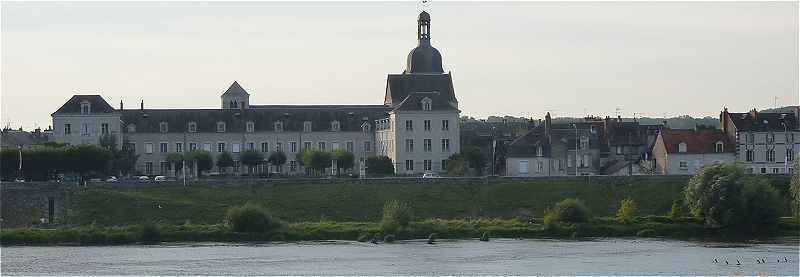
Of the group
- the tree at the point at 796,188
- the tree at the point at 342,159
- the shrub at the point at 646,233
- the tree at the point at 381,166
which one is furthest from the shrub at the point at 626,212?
the tree at the point at 342,159

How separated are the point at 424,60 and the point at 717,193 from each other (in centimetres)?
4335

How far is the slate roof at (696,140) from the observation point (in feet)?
346

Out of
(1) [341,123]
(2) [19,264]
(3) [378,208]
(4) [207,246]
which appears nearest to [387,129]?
(1) [341,123]

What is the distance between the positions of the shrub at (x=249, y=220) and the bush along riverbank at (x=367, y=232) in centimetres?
30

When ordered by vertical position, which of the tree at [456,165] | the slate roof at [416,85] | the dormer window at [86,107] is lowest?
the tree at [456,165]

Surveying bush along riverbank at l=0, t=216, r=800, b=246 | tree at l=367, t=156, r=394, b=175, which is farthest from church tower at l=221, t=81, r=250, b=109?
bush along riverbank at l=0, t=216, r=800, b=246

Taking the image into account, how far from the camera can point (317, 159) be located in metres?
108

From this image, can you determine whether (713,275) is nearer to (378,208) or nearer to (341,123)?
(378,208)

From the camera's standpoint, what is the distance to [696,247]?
239 ft

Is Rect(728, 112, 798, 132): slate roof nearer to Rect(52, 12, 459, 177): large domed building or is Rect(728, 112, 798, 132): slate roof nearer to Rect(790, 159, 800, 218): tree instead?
Rect(52, 12, 459, 177): large domed building

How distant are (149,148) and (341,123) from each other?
1326cm

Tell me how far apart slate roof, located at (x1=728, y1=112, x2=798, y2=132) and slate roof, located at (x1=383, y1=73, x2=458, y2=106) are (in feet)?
68.8

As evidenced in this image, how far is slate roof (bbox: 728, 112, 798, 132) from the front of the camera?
106750 mm

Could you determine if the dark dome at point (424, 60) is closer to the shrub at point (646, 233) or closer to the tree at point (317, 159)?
the tree at point (317, 159)
